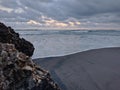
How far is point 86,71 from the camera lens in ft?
41.0

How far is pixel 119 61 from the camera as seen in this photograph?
48.0 ft

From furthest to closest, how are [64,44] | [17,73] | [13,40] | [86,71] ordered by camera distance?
1. [64,44]
2. [86,71]
3. [13,40]
4. [17,73]

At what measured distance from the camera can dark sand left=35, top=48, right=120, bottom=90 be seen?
1048 cm

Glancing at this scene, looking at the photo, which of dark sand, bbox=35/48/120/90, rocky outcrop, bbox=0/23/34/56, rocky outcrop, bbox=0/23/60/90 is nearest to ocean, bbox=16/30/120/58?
dark sand, bbox=35/48/120/90

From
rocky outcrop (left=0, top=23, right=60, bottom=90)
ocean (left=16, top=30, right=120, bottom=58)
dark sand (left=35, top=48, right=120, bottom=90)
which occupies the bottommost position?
ocean (left=16, top=30, right=120, bottom=58)

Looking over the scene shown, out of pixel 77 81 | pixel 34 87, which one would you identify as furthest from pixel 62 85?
pixel 34 87

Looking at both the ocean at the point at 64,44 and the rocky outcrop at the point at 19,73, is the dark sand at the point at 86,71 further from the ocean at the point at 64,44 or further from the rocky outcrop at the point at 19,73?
the rocky outcrop at the point at 19,73

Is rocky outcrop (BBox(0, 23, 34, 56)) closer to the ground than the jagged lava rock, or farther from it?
farther from it

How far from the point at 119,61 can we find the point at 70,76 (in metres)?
4.12

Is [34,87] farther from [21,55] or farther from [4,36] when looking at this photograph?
[4,36]

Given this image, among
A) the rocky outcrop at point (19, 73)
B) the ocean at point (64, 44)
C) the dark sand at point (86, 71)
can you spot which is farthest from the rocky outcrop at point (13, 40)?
the ocean at point (64, 44)

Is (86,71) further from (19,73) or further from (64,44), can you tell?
(64,44)

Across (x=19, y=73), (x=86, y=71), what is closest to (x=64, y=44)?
(x=86, y=71)

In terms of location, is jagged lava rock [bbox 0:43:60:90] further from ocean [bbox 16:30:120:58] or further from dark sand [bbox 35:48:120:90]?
ocean [bbox 16:30:120:58]
